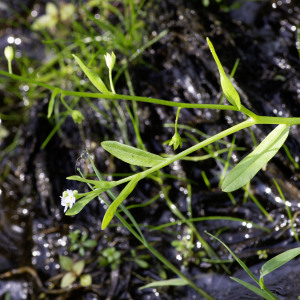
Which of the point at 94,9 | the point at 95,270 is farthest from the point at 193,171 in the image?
the point at 94,9

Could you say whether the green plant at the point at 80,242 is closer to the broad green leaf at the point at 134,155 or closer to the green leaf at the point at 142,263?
the green leaf at the point at 142,263

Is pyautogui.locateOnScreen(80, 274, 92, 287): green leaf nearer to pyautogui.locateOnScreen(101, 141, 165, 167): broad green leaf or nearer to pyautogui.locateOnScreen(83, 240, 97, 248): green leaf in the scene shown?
pyautogui.locateOnScreen(83, 240, 97, 248): green leaf

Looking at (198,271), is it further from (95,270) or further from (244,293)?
(95,270)

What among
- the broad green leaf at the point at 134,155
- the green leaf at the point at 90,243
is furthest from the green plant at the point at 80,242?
the broad green leaf at the point at 134,155

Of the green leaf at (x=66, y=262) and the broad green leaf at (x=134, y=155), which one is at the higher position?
the broad green leaf at (x=134, y=155)

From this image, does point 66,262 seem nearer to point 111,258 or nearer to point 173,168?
point 111,258

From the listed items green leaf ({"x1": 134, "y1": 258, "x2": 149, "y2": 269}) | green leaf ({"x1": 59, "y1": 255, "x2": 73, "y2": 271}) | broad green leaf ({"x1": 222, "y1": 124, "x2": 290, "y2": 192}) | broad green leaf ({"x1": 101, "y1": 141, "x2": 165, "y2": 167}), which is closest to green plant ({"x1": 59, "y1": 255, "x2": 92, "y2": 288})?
green leaf ({"x1": 59, "y1": 255, "x2": 73, "y2": 271})

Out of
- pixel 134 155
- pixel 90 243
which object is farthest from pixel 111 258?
pixel 134 155
